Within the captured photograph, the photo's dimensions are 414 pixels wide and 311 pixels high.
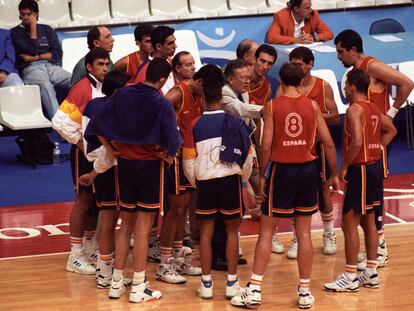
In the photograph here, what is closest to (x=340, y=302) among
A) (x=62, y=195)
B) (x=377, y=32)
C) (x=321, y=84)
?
(x=321, y=84)

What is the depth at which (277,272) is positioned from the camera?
816 centimetres

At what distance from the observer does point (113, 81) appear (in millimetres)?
7621

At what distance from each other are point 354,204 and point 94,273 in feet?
6.98

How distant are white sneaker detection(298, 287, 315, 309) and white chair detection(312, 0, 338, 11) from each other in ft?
26.8

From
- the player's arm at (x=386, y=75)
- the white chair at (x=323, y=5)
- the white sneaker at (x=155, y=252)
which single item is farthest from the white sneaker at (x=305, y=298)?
the white chair at (x=323, y=5)

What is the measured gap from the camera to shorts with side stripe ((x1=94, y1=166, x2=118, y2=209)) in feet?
25.4

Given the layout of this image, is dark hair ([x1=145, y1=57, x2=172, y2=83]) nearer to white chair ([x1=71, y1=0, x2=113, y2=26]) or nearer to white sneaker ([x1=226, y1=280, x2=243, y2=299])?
white sneaker ([x1=226, y1=280, x2=243, y2=299])

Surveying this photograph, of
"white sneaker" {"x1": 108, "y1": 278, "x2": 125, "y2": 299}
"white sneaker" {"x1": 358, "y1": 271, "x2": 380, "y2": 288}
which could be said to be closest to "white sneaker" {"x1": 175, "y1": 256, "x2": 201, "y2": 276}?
"white sneaker" {"x1": 108, "y1": 278, "x2": 125, "y2": 299}

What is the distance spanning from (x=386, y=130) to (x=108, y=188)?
2.12 meters

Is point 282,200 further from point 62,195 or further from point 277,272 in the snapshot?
point 62,195

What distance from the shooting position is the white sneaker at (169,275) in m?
7.93

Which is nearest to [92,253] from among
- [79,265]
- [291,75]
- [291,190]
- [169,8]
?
[79,265]

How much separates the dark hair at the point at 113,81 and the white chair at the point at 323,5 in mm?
7681

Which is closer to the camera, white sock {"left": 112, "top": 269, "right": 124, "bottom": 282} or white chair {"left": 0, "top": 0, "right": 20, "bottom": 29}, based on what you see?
white sock {"left": 112, "top": 269, "right": 124, "bottom": 282}
